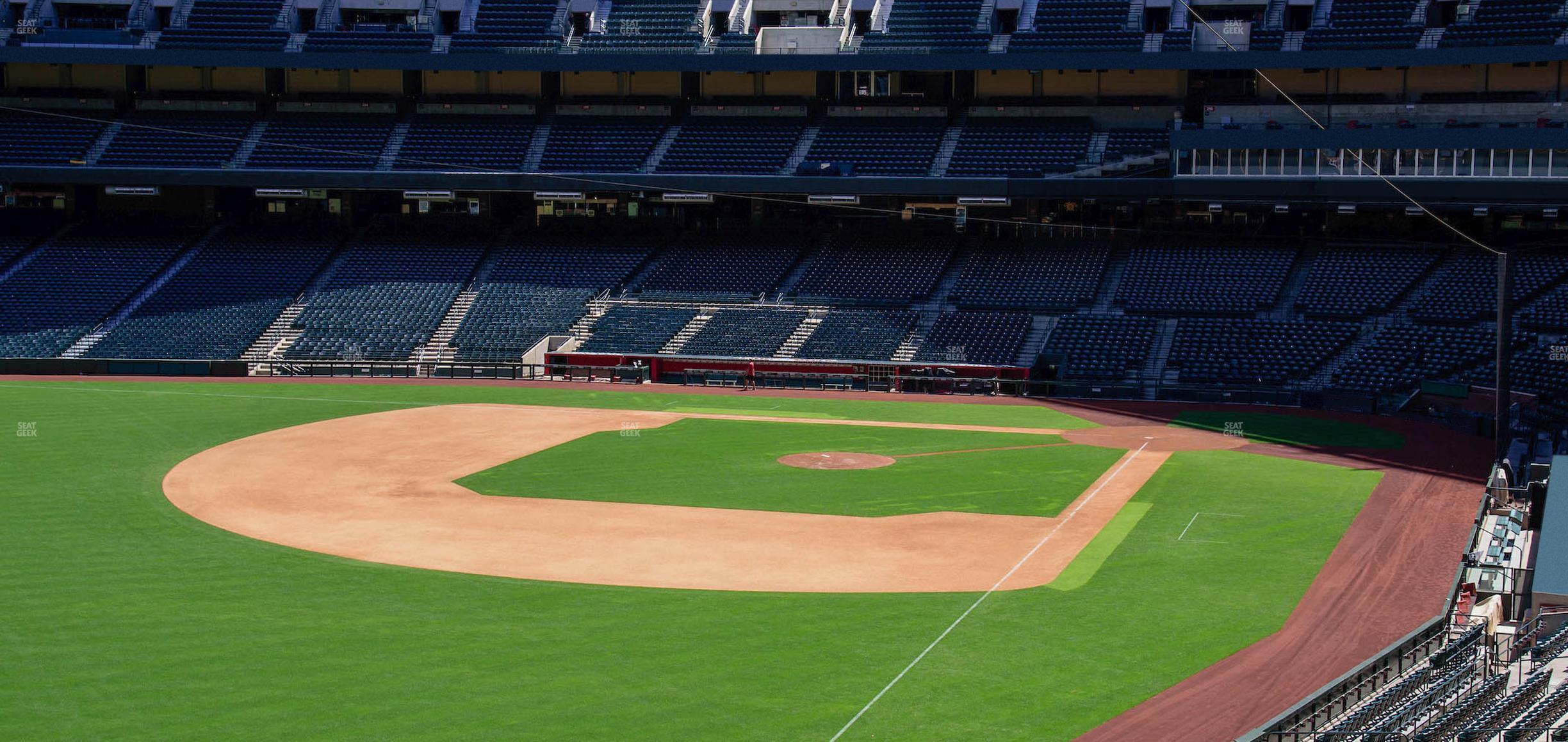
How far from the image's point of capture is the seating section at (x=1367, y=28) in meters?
59.4

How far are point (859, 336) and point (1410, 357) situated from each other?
21151 millimetres

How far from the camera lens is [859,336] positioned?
5919cm

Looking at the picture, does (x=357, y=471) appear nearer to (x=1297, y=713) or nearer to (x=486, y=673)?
(x=486, y=673)

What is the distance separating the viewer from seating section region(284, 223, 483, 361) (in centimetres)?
6178

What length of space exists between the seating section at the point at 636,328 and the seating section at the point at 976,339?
11138 mm

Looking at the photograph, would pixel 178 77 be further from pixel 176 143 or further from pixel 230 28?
pixel 176 143

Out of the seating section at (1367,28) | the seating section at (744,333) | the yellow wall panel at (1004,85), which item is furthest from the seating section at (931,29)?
the seating section at (1367,28)

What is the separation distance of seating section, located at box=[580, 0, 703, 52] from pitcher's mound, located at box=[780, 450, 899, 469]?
3369 cm

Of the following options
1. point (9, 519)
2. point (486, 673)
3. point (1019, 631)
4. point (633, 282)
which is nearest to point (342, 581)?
point (486, 673)

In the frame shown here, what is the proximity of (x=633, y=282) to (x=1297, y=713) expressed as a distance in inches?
2055

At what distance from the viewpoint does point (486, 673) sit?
2017 centimetres

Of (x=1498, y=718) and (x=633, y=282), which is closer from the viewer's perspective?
(x=1498, y=718)

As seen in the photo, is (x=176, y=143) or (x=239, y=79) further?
(x=239, y=79)

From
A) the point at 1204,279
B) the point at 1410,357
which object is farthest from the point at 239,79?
the point at 1410,357
